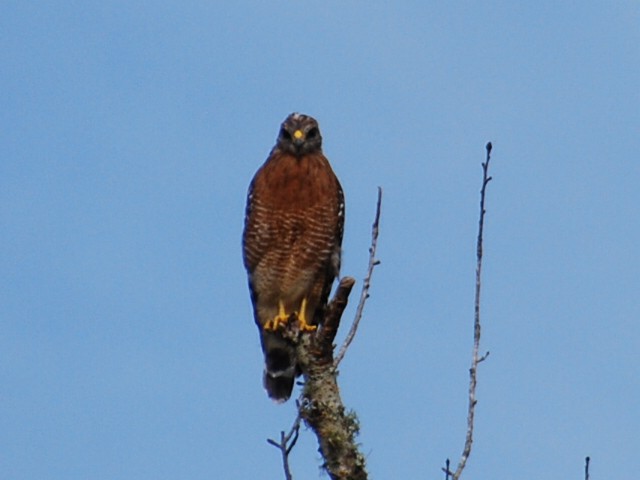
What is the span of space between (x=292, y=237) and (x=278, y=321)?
93 cm

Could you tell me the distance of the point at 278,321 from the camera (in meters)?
9.23

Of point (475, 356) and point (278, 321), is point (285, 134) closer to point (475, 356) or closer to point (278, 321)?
point (278, 321)

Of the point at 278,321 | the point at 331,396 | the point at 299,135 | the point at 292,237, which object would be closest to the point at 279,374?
the point at 278,321

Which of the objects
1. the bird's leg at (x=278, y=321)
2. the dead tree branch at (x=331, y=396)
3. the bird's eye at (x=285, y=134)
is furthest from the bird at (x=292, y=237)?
the dead tree branch at (x=331, y=396)

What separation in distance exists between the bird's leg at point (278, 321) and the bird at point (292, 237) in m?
0.01

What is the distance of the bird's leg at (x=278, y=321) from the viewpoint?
356 inches

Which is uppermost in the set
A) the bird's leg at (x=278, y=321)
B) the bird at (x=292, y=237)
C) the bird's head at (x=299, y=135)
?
the bird's head at (x=299, y=135)

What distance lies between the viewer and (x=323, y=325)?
6.32 metres

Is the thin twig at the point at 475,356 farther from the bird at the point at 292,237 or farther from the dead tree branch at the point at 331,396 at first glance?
the bird at the point at 292,237

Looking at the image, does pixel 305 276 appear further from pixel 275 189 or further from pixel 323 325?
pixel 323 325

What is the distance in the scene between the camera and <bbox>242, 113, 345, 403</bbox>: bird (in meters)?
9.91

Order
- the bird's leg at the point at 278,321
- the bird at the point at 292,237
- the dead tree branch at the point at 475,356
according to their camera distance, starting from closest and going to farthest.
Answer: the dead tree branch at the point at 475,356 < the bird's leg at the point at 278,321 < the bird at the point at 292,237

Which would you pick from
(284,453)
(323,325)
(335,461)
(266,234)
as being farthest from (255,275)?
(284,453)

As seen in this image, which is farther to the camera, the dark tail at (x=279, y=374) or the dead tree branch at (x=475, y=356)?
the dark tail at (x=279, y=374)
